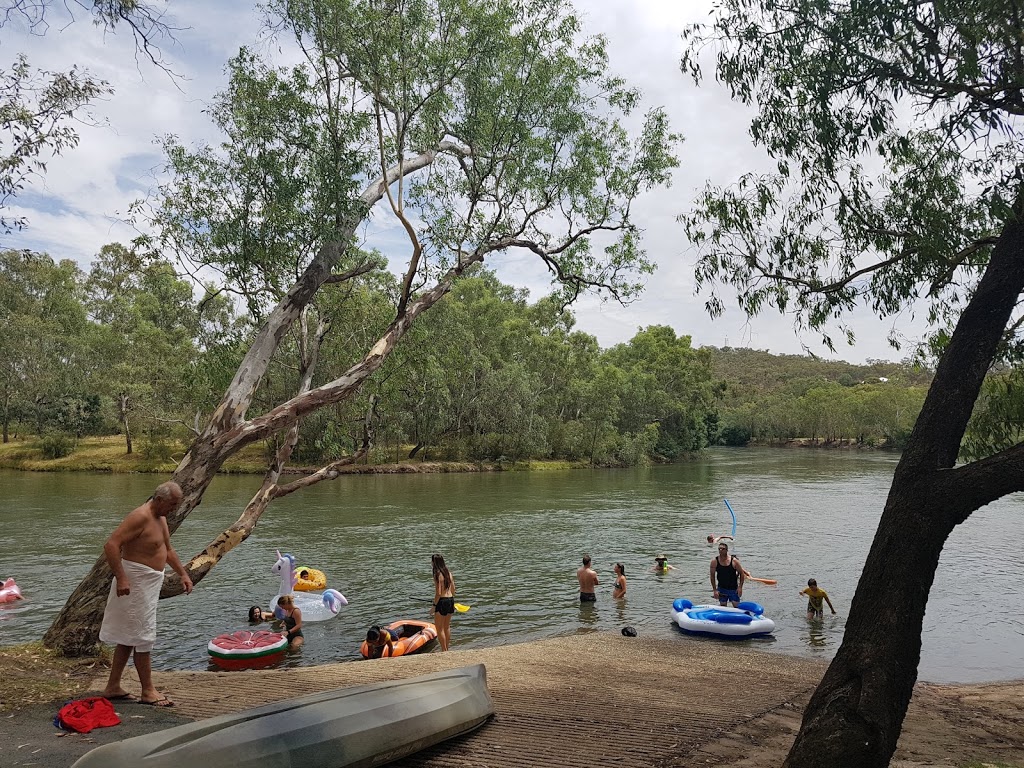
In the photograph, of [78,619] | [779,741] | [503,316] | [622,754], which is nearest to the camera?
[622,754]

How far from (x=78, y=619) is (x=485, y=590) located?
9742 millimetres

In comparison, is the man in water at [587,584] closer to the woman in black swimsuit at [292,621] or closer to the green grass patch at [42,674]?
the woman in black swimsuit at [292,621]

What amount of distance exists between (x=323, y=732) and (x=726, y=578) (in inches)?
419

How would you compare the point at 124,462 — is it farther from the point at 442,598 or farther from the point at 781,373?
the point at 781,373

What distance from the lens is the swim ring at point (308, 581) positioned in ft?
48.8

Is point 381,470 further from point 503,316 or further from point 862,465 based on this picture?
point 862,465

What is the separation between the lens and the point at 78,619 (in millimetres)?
7301

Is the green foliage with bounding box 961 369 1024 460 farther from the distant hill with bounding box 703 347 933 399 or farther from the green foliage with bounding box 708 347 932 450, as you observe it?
the distant hill with bounding box 703 347 933 399

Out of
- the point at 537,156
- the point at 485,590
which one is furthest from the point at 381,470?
the point at 537,156

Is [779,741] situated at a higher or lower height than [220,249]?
lower

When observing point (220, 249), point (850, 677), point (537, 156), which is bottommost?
point (850, 677)

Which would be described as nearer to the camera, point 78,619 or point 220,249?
point 78,619

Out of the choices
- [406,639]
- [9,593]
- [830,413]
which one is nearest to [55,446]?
[9,593]

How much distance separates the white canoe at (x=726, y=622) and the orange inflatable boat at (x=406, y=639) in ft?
15.2
